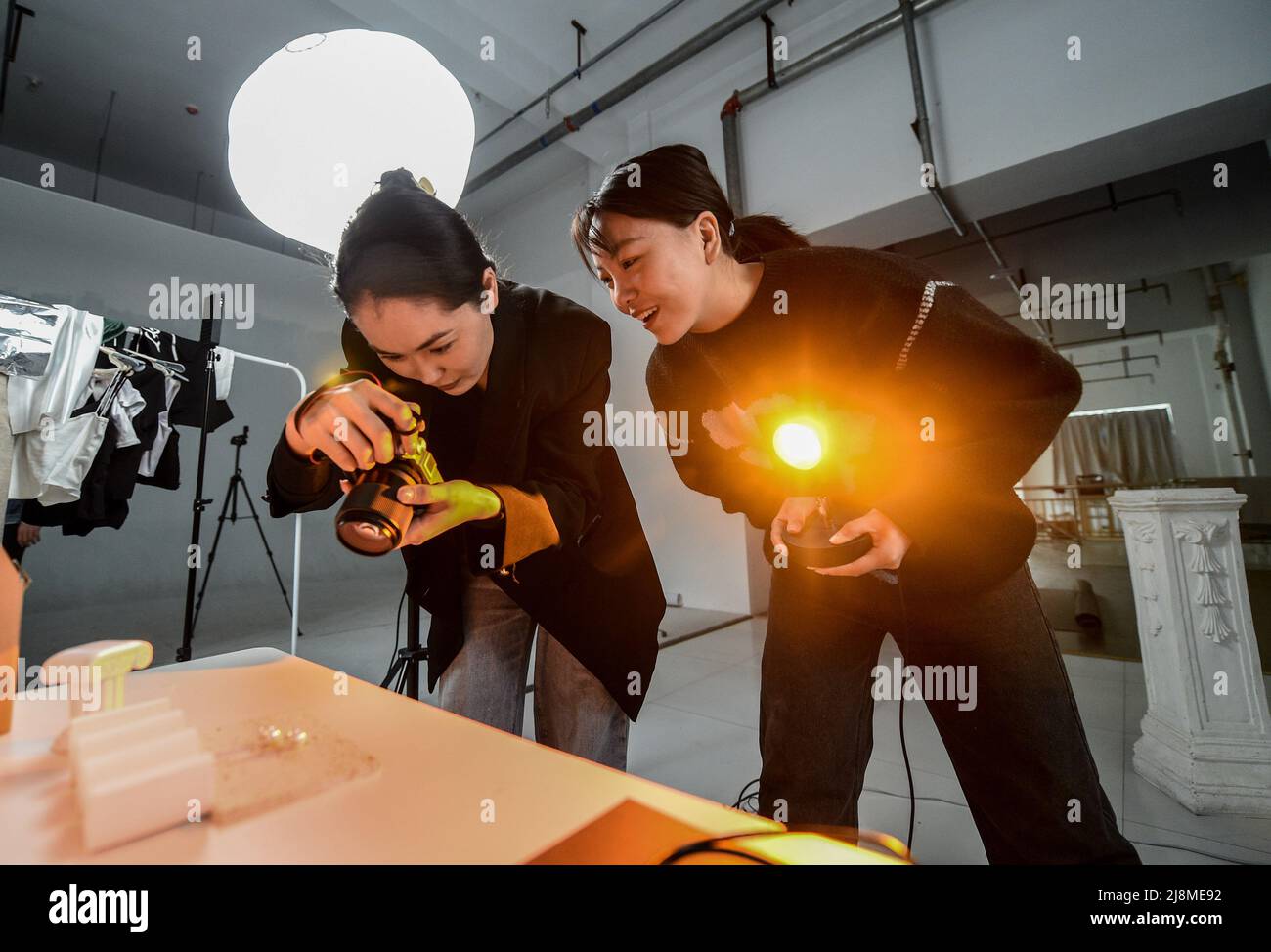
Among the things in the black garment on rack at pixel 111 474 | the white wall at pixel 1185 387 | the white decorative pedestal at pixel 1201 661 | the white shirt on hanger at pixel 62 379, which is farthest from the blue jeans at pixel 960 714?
the white wall at pixel 1185 387

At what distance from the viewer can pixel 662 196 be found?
0.80m

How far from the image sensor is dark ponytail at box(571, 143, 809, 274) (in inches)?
31.3

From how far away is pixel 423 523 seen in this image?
60cm

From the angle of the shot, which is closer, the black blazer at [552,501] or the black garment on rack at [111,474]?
the black blazer at [552,501]

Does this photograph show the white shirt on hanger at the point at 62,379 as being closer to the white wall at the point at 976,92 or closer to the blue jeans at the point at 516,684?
the blue jeans at the point at 516,684

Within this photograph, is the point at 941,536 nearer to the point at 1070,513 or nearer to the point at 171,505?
the point at 171,505

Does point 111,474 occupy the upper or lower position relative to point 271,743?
upper

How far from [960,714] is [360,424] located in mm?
874

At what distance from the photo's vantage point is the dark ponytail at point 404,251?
2.29 ft

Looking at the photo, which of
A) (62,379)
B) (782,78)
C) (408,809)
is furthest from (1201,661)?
(62,379)

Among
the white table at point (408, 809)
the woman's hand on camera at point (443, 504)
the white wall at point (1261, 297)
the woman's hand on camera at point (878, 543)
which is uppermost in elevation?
the white wall at point (1261, 297)

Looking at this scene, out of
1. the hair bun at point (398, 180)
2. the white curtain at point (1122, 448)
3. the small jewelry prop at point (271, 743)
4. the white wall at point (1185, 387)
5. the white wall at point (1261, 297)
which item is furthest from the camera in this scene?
the white curtain at point (1122, 448)

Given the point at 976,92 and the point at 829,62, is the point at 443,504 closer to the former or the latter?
the point at 976,92

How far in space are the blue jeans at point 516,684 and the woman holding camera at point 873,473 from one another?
28 centimetres
